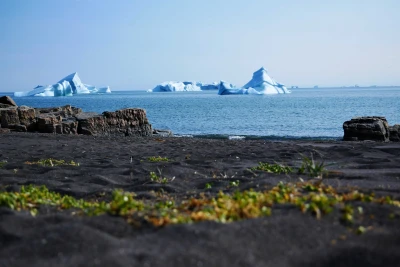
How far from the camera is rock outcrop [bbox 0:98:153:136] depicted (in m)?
18.4

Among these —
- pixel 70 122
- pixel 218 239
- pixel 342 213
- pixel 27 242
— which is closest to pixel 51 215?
pixel 27 242

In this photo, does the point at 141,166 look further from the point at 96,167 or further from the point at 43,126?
the point at 43,126

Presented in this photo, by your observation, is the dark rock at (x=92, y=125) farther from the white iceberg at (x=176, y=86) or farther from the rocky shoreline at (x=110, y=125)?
the white iceberg at (x=176, y=86)

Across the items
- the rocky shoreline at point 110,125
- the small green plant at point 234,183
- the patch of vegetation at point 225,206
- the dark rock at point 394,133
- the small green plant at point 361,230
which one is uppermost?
the patch of vegetation at point 225,206

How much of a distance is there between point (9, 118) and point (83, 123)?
10.9ft

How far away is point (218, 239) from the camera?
283 cm

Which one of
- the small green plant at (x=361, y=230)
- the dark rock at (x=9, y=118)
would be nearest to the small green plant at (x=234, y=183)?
the small green plant at (x=361, y=230)

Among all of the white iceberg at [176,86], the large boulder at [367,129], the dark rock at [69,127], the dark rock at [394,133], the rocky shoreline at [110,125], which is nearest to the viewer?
the large boulder at [367,129]

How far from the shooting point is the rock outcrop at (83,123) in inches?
724

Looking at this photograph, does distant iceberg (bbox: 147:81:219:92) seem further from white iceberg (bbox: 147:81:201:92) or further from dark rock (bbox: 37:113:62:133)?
dark rock (bbox: 37:113:62:133)

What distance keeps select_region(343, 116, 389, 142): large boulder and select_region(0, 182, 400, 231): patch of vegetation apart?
1384 cm

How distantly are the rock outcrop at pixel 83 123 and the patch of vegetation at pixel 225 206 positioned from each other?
14721 mm

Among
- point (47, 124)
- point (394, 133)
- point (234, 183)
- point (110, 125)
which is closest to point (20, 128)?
point (47, 124)

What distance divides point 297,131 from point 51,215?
31.6 metres
